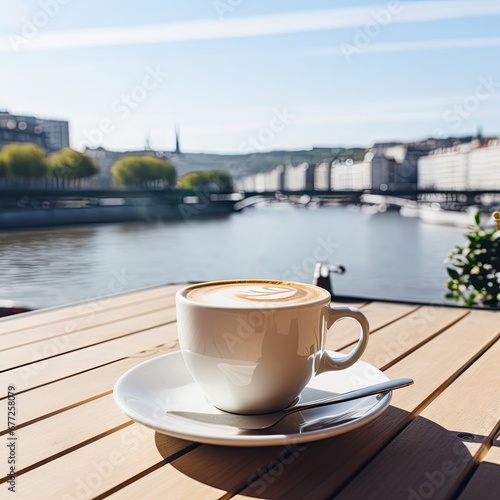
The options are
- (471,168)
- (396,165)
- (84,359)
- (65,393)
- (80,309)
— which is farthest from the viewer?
(471,168)

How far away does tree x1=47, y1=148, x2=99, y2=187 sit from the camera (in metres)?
5.52

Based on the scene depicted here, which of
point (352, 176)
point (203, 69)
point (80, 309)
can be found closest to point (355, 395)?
point (80, 309)

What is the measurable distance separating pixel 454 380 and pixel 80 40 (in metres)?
2.22

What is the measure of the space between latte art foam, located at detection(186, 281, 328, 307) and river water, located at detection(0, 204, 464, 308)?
185 cm

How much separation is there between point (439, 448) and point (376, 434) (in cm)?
6

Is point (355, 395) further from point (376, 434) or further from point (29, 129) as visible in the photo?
point (29, 129)

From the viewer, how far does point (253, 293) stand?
2.08ft

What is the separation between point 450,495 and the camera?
19.0 inches

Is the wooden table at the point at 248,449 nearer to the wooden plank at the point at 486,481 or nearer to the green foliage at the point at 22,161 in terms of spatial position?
the wooden plank at the point at 486,481

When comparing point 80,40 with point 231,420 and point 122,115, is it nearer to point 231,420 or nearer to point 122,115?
point 122,115

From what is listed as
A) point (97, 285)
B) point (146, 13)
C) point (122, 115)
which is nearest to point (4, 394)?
point (122, 115)

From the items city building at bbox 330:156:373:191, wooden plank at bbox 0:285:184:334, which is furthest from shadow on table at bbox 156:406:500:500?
city building at bbox 330:156:373:191

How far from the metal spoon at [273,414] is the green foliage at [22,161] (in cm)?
566

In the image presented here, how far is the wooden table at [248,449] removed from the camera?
0.50 m
